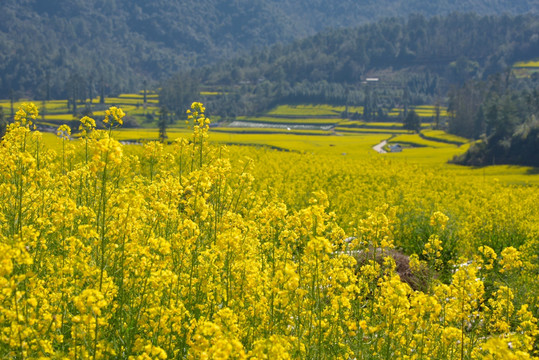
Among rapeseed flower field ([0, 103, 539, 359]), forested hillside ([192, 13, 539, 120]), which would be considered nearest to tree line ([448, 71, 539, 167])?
rapeseed flower field ([0, 103, 539, 359])

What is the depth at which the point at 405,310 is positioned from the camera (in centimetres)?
489

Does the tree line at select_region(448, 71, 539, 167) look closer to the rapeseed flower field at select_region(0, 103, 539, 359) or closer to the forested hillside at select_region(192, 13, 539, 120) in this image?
the rapeseed flower field at select_region(0, 103, 539, 359)

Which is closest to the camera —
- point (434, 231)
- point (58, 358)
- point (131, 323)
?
point (58, 358)

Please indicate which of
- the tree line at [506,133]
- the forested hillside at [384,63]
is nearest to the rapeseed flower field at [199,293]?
the tree line at [506,133]

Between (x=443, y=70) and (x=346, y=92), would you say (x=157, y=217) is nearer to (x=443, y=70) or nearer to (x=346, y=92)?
(x=346, y=92)

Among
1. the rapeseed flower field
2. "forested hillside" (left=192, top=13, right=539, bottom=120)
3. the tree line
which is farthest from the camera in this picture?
"forested hillside" (left=192, top=13, right=539, bottom=120)

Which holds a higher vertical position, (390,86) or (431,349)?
(390,86)

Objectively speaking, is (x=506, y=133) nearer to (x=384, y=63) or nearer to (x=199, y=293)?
(x=199, y=293)

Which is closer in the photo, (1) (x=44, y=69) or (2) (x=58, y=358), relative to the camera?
(2) (x=58, y=358)

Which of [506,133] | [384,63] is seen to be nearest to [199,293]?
[506,133]

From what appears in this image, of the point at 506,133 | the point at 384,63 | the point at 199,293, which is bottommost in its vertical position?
the point at 199,293

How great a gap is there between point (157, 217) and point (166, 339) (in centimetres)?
171

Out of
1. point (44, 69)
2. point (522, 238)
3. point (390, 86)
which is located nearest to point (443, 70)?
point (390, 86)

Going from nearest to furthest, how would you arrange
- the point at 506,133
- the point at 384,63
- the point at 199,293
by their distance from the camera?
the point at 199,293 < the point at 506,133 < the point at 384,63
